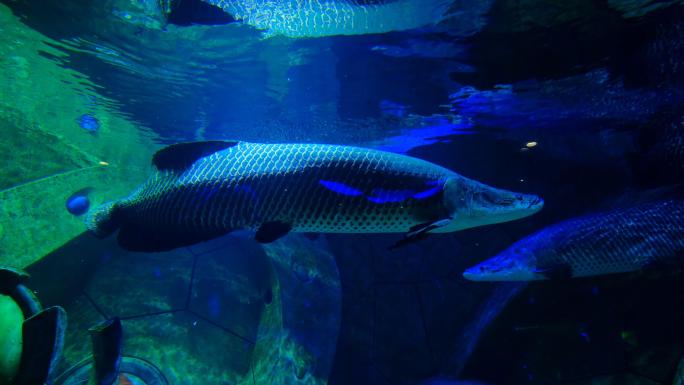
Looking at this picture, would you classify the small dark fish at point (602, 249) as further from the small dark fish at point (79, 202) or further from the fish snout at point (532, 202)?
the small dark fish at point (79, 202)

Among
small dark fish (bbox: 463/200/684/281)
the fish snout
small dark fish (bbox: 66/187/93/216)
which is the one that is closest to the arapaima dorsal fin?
the fish snout

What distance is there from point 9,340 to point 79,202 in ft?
36.0

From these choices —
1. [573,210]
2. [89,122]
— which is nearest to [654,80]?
[573,210]

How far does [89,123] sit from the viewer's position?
16.5m

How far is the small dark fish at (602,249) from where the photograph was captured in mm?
4777

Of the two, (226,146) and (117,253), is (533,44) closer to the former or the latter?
(226,146)

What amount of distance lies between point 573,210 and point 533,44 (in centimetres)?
505

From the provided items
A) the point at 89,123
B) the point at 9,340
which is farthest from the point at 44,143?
the point at 9,340

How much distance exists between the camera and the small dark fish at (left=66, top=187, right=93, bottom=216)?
10074 mm

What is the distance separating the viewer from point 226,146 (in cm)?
254

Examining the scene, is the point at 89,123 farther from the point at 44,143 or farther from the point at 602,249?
the point at 602,249

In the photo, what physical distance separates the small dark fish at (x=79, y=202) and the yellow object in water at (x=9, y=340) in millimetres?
9704

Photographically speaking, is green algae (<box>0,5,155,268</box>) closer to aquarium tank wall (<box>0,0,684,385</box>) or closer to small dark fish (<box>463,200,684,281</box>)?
aquarium tank wall (<box>0,0,684,385</box>)

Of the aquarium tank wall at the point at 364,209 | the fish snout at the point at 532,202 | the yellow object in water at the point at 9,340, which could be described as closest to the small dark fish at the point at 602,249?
the aquarium tank wall at the point at 364,209
